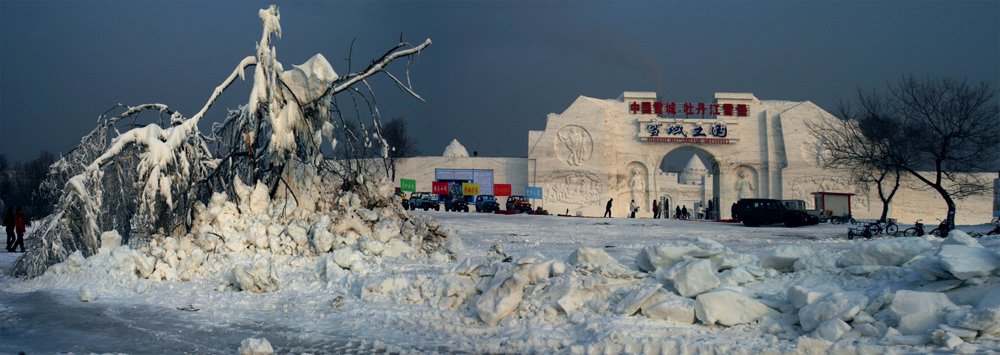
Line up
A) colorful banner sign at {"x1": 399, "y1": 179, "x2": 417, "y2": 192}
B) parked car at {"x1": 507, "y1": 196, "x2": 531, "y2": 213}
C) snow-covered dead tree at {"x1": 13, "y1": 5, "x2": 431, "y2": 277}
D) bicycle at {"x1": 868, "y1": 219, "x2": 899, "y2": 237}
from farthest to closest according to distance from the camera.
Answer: colorful banner sign at {"x1": 399, "y1": 179, "x2": 417, "y2": 192} < parked car at {"x1": 507, "y1": 196, "x2": 531, "y2": 213} < bicycle at {"x1": 868, "y1": 219, "x2": 899, "y2": 237} < snow-covered dead tree at {"x1": 13, "y1": 5, "x2": 431, "y2": 277}

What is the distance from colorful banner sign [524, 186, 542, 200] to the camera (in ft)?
139

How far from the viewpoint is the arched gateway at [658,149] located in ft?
139

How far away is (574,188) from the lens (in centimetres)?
4269

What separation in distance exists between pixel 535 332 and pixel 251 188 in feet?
22.3

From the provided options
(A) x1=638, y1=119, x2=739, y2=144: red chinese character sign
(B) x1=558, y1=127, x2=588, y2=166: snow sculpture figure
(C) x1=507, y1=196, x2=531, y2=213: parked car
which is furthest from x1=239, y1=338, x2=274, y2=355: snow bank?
(A) x1=638, y1=119, x2=739, y2=144: red chinese character sign

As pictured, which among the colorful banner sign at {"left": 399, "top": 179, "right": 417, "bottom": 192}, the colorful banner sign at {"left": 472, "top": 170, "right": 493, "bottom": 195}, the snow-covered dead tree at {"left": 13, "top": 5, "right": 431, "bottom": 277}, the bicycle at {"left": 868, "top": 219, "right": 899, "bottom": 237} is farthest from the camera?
the colorful banner sign at {"left": 399, "top": 179, "right": 417, "bottom": 192}

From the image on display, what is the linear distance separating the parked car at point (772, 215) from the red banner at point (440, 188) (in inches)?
910

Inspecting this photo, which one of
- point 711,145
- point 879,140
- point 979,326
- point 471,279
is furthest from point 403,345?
point 711,145

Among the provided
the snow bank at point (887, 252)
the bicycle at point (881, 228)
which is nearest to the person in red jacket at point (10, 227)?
the snow bank at point (887, 252)

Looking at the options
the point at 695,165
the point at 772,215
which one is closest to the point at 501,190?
the point at 772,215

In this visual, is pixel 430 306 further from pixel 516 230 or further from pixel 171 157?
pixel 516 230

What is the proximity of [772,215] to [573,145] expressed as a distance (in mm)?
19605

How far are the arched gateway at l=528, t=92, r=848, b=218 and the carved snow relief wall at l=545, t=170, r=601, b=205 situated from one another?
0.07 meters

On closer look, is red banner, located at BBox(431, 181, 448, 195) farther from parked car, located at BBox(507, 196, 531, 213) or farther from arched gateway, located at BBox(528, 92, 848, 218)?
parked car, located at BBox(507, 196, 531, 213)
